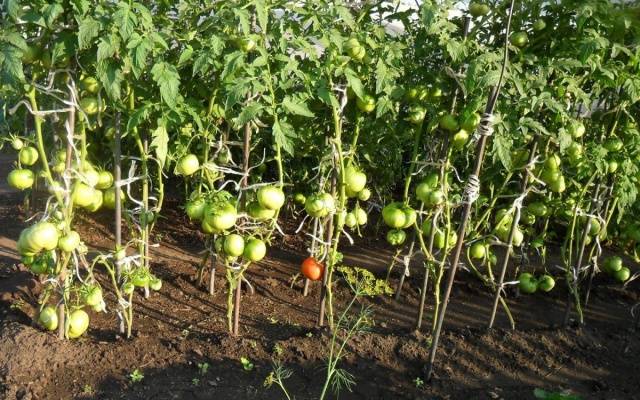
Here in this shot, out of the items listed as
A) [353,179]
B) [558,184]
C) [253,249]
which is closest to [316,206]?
[353,179]

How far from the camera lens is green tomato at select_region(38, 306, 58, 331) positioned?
2777mm

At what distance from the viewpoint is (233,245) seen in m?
A: 2.71

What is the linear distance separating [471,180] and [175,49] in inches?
62.1

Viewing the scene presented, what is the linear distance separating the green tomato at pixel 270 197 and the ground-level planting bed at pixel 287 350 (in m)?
0.76

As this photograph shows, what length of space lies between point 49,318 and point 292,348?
1.19 meters

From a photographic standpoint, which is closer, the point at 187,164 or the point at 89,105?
the point at 89,105

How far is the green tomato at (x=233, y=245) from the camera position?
8.89 feet

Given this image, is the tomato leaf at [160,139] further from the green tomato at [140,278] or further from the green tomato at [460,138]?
the green tomato at [460,138]

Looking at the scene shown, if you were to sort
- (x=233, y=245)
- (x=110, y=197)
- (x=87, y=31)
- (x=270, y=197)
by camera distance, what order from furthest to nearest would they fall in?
(x=110, y=197), (x=233, y=245), (x=270, y=197), (x=87, y=31)

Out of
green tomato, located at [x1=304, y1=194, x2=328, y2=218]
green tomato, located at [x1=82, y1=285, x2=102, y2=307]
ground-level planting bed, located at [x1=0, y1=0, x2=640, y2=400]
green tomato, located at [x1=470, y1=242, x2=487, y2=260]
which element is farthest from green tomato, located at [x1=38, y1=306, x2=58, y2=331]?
green tomato, located at [x1=470, y1=242, x2=487, y2=260]

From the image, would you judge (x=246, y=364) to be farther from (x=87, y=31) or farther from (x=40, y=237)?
(x=87, y=31)

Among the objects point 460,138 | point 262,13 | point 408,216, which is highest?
point 262,13

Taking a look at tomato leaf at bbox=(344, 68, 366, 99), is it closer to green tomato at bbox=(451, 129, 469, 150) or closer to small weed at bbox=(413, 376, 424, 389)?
green tomato at bbox=(451, 129, 469, 150)

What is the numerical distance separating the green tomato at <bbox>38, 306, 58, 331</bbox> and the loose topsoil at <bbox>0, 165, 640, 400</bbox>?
6 centimetres
